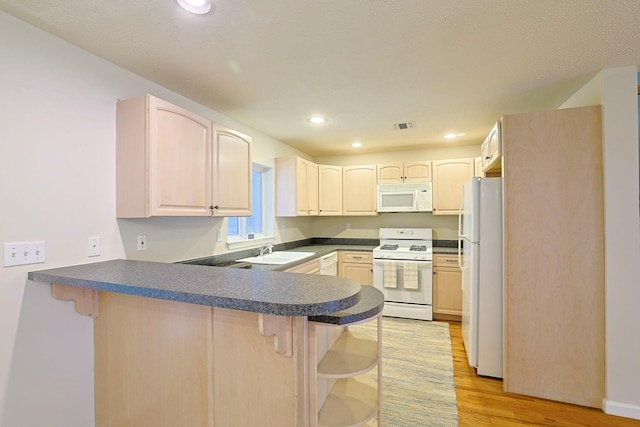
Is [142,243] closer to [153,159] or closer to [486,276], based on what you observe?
[153,159]

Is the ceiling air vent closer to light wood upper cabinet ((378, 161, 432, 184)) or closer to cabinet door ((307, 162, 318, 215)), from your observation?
light wood upper cabinet ((378, 161, 432, 184))

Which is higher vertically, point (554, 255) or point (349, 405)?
point (554, 255)

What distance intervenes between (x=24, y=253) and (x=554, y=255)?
130 inches

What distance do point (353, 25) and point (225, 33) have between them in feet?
2.26

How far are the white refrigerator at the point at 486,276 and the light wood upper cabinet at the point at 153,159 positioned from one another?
90.8 inches

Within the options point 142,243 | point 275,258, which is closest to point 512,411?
point 275,258

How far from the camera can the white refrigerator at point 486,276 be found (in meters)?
2.41

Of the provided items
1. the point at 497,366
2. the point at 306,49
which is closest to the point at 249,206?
the point at 306,49

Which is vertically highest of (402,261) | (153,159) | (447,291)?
(153,159)

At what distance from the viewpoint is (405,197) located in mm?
4160

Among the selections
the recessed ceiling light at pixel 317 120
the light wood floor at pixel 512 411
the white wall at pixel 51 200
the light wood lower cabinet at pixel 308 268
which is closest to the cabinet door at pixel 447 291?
the light wood floor at pixel 512 411

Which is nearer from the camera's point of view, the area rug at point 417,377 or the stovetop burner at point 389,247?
the area rug at point 417,377

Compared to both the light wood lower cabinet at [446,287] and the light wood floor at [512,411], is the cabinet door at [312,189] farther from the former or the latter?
the light wood floor at [512,411]

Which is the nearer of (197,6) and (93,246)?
(197,6)
